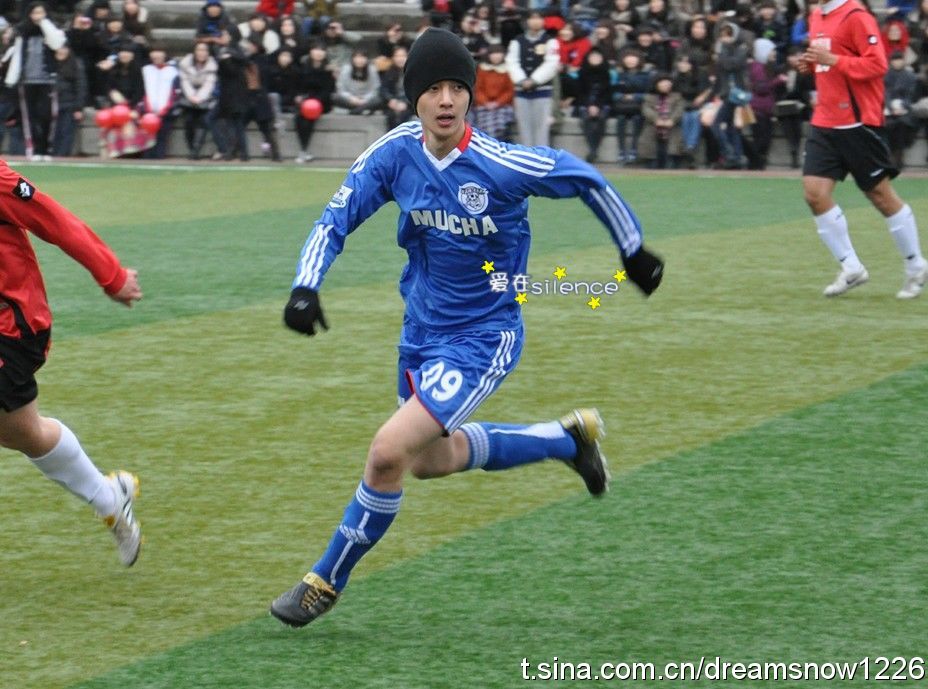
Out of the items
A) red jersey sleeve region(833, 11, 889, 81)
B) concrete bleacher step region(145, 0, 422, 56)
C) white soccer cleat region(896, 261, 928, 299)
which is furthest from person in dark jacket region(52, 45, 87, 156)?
white soccer cleat region(896, 261, 928, 299)

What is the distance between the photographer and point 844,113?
1162cm

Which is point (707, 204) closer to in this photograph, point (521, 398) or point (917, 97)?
point (917, 97)

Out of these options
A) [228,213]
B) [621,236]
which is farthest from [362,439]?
[228,213]

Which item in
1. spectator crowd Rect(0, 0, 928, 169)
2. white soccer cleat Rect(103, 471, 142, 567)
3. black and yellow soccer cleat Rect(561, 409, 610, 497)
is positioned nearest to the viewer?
white soccer cleat Rect(103, 471, 142, 567)

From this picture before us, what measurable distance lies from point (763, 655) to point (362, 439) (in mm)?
3366

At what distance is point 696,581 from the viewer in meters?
5.76

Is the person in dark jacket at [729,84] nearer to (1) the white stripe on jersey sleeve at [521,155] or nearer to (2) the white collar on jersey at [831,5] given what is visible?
(2) the white collar on jersey at [831,5]

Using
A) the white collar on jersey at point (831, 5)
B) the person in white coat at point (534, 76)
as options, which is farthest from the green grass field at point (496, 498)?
the person in white coat at point (534, 76)

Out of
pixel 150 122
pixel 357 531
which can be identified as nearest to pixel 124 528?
pixel 357 531

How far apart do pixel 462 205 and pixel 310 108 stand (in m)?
19.9

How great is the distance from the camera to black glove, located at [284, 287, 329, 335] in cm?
517

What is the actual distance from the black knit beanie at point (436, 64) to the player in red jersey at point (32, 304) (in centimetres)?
115

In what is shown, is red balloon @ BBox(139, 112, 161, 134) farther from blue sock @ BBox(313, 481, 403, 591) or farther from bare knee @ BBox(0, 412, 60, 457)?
blue sock @ BBox(313, 481, 403, 591)

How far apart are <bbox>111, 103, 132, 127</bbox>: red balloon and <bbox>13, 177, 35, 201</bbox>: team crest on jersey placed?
20.8 m
